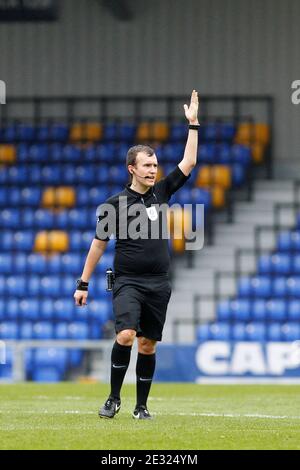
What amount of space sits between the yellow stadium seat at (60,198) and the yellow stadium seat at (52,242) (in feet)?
2.94

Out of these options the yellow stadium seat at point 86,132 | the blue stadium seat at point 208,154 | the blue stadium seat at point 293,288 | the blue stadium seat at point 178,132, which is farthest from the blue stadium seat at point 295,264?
the yellow stadium seat at point 86,132

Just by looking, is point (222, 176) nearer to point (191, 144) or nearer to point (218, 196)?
point (218, 196)

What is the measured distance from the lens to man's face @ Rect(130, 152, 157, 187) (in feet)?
32.1

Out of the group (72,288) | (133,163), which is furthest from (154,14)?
(133,163)

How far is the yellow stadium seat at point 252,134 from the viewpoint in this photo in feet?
87.0

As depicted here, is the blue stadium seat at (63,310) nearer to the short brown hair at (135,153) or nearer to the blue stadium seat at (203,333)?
the blue stadium seat at (203,333)

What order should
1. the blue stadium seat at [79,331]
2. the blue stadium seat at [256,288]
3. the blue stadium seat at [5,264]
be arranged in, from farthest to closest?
1. the blue stadium seat at [5,264]
2. the blue stadium seat at [256,288]
3. the blue stadium seat at [79,331]

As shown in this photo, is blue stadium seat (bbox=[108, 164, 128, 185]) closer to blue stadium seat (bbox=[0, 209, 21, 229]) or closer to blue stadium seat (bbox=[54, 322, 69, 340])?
blue stadium seat (bbox=[0, 209, 21, 229])

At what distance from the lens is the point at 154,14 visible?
27953 millimetres

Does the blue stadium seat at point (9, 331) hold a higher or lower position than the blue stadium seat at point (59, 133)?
lower

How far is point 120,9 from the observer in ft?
89.9

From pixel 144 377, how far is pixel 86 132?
1770cm

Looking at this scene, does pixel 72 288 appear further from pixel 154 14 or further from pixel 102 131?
pixel 154 14

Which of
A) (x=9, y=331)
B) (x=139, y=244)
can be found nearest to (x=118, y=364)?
(x=139, y=244)
